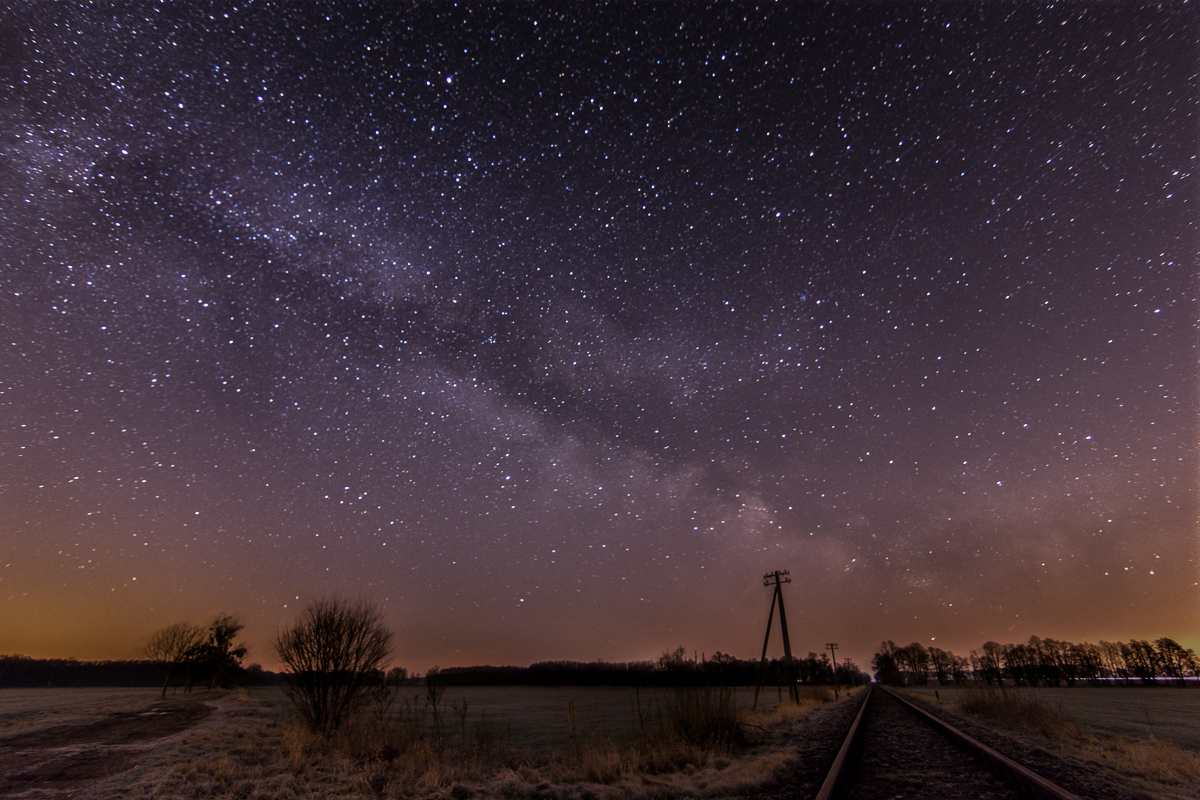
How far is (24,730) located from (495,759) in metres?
18.5

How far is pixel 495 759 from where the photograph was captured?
12.9 meters

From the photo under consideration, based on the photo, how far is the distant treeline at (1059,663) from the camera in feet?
371

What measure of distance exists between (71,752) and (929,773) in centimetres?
2078

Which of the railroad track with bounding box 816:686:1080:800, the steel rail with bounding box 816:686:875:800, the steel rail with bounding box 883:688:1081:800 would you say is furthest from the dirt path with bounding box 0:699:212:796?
the steel rail with bounding box 883:688:1081:800

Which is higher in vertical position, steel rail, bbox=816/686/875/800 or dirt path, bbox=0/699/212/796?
steel rail, bbox=816/686/875/800

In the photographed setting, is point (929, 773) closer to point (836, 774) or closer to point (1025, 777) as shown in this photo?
point (1025, 777)

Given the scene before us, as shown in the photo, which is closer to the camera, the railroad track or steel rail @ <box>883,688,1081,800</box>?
steel rail @ <box>883,688,1081,800</box>

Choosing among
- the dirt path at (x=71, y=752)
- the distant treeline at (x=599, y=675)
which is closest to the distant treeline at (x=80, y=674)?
the distant treeline at (x=599, y=675)

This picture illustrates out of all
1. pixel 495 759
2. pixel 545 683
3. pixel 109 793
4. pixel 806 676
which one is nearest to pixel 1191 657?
pixel 806 676

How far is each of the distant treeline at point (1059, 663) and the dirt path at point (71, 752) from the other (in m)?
117

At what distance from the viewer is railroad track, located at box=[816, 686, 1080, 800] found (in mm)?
7910

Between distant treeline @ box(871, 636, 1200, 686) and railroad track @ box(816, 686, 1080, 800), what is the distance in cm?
10686

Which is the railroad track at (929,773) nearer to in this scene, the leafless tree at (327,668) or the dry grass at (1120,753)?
the dry grass at (1120,753)

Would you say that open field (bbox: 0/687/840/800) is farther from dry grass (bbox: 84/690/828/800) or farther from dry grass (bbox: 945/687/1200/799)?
dry grass (bbox: 945/687/1200/799)
